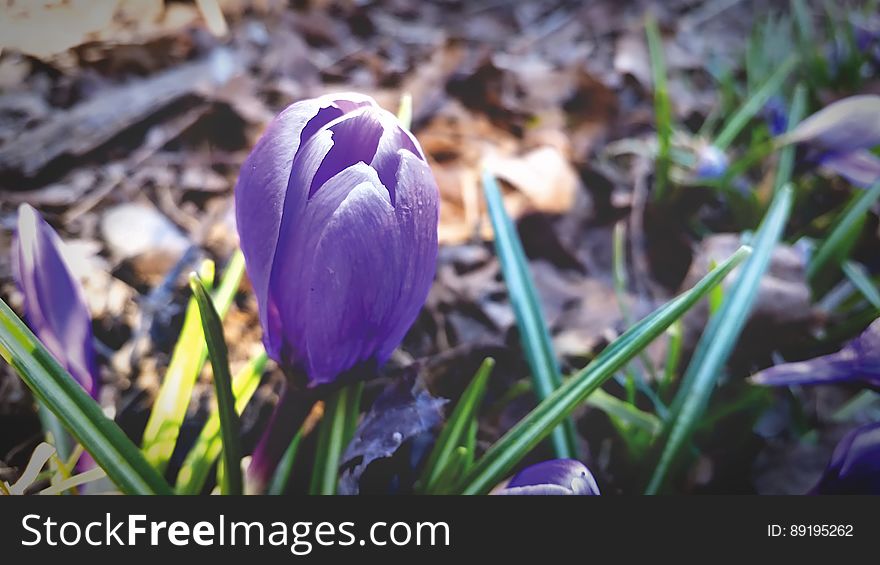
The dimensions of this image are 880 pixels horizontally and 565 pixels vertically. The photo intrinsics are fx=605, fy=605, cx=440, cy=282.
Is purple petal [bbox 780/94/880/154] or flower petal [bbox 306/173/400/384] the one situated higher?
flower petal [bbox 306/173/400/384]

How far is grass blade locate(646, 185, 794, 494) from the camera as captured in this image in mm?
601

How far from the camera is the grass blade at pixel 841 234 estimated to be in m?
0.81

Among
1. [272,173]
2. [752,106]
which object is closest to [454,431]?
[272,173]

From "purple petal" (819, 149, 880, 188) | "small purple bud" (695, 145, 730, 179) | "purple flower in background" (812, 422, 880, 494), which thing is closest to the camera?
"purple flower in background" (812, 422, 880, 494)

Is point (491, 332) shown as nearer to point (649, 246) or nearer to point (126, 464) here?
point (649, 246)

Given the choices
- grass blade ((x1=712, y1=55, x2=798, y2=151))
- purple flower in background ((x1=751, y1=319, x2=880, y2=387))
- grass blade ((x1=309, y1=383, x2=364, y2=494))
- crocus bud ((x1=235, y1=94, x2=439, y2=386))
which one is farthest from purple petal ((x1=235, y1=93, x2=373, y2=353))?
grass blade ((x1=712, y1=55, x2=798, y2=151))

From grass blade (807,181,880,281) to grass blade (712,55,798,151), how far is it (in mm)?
222

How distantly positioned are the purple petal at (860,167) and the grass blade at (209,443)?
771mm

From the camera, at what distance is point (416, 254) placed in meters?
0.45

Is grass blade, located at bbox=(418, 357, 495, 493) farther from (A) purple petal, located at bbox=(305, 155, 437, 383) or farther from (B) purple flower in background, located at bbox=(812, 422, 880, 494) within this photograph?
(B) purple flower in background, located at bbox=(812, 422, 880, 494)

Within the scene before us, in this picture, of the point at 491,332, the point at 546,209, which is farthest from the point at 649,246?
the point at 491,332

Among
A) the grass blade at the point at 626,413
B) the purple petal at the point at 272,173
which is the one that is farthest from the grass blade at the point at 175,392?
the grass blade at the point at 626,413

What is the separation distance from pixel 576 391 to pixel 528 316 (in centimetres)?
15

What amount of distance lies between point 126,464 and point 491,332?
424 mm
